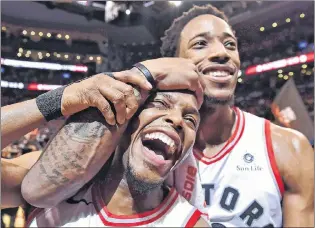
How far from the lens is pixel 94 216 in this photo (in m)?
1.28

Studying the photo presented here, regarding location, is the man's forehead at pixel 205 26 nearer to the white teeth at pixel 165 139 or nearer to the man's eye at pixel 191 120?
the man's eye at pixel 191 120

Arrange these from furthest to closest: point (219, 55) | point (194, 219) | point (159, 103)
Result: 1. point (219, 55)
2. point (194, 219)
3. point (159, 103)

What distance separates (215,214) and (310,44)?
10156 mm

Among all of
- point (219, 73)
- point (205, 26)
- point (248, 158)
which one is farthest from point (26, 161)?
point (248, 158)

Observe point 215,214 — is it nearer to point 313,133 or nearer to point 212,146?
point 212,146

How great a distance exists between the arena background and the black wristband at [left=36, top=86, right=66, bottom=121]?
6.78 meters

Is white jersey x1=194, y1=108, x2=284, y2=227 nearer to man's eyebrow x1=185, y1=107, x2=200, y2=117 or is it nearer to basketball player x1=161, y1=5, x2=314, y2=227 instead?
basketball player x1=161, y1=5, x2=314, y2=227

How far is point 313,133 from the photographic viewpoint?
9.39 ft

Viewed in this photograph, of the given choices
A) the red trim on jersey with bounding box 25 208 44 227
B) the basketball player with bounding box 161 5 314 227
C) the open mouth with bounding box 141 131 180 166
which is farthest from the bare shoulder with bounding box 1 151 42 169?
the basketball player with bounding box 161 5 314 227

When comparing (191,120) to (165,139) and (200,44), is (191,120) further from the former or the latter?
(200,44)

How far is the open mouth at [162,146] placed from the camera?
1138 millimetres

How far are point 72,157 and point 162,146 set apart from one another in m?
0.26

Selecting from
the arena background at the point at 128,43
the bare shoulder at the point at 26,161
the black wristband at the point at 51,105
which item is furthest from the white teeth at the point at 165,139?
the arena background at the point at 128,43

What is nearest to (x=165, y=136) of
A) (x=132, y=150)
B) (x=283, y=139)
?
(x=132, y=150)
